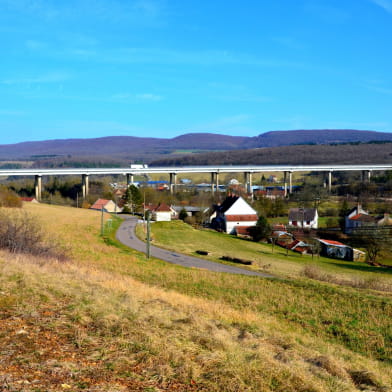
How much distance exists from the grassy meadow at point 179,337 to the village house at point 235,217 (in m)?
44.9

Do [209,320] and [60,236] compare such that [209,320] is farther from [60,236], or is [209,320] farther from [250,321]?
[60,236]

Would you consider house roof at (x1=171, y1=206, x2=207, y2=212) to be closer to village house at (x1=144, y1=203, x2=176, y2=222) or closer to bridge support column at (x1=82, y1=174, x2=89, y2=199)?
village house at (x1=144, y1=203, x2=176, y2=222)

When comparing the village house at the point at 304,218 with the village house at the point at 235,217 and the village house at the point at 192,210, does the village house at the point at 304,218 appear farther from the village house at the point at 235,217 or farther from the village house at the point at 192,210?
the village house at the point at 192,210

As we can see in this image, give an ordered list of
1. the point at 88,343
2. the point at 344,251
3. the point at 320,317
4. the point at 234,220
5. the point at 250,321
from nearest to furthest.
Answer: the point at 88,343 → the point at 250,321 → the point at 320,317 → the point at 344,251 → the point at 234,220

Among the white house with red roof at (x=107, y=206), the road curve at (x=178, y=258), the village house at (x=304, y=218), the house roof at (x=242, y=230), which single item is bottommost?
the house roof at (x=242, y=230)

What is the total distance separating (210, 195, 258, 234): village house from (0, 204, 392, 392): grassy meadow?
147ft

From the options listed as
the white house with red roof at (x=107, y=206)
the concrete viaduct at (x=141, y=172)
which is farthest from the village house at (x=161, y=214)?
the concrete viaduct at (x=141, y=172)

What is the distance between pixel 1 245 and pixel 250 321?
13.6 m

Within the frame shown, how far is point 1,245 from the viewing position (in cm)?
2155

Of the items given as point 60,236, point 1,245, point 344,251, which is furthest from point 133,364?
point 344,251

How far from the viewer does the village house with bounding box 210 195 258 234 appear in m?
64.6

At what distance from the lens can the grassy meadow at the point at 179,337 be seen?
7.62 m

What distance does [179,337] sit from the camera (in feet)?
31.9

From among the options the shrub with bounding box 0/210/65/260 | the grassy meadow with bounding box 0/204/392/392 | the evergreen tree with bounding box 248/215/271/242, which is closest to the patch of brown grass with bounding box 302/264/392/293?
the grassy meadow with bounding box 0/204/392/392
